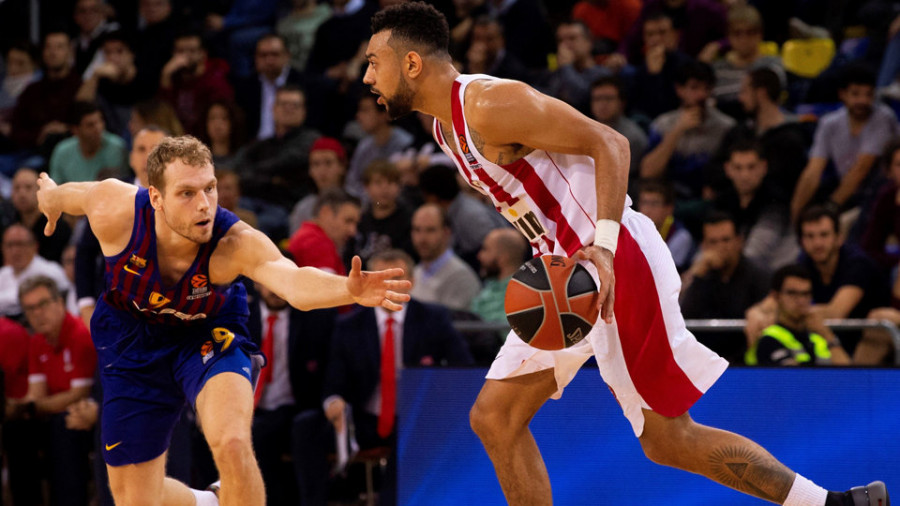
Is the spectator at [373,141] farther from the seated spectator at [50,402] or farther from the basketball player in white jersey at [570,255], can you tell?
the basketball player in white jersey at [570,255]

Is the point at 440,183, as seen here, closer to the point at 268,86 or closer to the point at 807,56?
the point at 268,86

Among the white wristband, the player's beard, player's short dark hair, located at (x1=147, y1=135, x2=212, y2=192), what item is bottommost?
the white wristband

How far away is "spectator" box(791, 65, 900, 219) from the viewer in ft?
25.8

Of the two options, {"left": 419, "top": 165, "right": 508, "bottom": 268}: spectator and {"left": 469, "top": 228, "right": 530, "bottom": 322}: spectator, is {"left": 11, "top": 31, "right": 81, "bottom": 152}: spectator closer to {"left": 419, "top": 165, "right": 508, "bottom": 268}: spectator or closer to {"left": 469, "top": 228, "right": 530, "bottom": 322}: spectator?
{"left": 419, "top": 165, "right": 508, "bottom": 268}: spectator

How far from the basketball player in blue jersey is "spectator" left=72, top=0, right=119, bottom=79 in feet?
24.2

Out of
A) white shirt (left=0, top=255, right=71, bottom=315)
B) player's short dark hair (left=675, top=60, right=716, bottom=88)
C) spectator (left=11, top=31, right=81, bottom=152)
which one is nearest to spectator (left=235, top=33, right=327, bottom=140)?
spectator (left=11, top=31, right=81, bottom=152)

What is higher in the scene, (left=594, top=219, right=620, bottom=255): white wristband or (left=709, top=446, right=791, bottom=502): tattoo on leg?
(left=594, top=219, right=620, bottom=255): white wristband

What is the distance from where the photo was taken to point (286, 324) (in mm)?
7215

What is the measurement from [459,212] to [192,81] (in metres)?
3.53

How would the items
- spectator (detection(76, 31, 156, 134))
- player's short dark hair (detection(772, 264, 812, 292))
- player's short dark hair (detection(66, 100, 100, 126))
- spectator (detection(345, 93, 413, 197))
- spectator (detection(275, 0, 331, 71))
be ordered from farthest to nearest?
1. spectator (detection(275, 0, 331, 71))
2. spectator (detection(76, 31, 156, 134))
3. player's short dark hair (detection(66, 100, 100, 126))
4. spectator (detection(345, 93, 413, 197))
5. player's short dark hair (detection(772, 264, 812, 292))

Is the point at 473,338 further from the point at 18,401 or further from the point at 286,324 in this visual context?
the point at 18,401

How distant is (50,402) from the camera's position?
7.30 meters

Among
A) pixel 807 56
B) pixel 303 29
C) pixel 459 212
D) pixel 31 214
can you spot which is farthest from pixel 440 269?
pixel 303 29

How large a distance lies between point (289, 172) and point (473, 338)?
2880 mm
